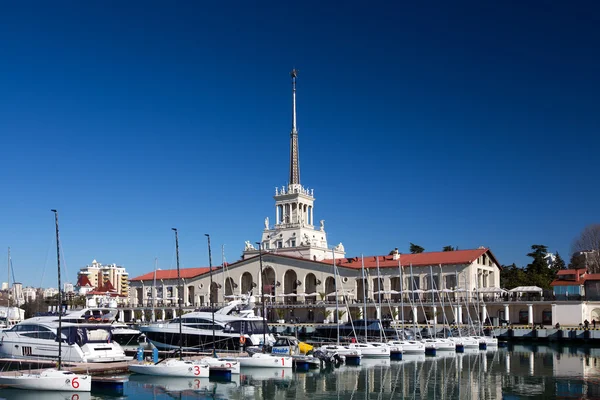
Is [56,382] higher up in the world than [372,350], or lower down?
higher up

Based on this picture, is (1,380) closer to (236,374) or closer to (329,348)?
(236,374)

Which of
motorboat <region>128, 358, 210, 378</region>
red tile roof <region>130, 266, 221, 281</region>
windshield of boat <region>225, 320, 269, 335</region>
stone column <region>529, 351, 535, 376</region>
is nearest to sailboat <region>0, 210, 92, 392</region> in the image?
motorboat <region>128, 358, 210, 378</region>

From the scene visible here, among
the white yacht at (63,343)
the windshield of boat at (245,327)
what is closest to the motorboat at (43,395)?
the white yacht at (63,343)

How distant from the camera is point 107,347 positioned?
154 ft

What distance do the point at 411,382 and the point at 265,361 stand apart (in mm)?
10117

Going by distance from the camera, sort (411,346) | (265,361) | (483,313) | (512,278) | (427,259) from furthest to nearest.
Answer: (512,278)
(427,259)
(483,313)
(411,346)
(265,361)

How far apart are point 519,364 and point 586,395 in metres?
16.9

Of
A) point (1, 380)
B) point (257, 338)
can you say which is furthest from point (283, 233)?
point (1, 380)

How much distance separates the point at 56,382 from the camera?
36.3 m

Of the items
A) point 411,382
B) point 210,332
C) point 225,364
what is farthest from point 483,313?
point 225,364

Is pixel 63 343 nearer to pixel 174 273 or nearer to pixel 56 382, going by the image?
pixel 56 382

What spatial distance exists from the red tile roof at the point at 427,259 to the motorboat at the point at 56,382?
56953 mm

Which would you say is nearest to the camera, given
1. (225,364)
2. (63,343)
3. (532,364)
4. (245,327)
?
(225,364)

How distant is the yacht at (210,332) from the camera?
5806 cm
